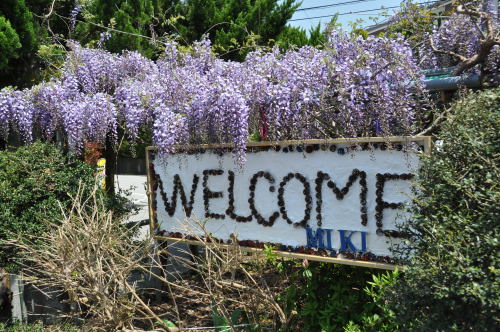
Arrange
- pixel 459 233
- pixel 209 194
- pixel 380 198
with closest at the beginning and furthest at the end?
pixel 459 233 → pixel 380 198 → pixel 209 194

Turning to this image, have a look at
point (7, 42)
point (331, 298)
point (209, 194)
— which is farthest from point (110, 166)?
point (331, 298)

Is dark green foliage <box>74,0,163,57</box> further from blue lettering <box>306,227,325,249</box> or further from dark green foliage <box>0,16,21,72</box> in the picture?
blue lettering <box>306,227,325,249</box>

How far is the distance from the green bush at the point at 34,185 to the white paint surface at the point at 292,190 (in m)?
1.04

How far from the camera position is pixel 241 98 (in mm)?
4387

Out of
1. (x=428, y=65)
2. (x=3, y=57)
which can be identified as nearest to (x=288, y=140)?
(x=428, y=65)

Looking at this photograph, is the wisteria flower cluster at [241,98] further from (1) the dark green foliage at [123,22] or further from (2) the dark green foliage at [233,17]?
(2) the dark green foliage at [233,17]

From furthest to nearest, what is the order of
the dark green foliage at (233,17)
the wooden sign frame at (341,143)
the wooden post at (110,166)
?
the dark green foliage at (233,17), the wooden post at (110,166), the wooden sign frame at (341,143)

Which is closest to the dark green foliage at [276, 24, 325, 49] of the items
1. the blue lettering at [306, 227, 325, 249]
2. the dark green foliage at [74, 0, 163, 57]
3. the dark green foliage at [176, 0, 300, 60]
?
the dark green foliage at [176, 0, 300, 60]

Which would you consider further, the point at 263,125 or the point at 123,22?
the point at 123,22

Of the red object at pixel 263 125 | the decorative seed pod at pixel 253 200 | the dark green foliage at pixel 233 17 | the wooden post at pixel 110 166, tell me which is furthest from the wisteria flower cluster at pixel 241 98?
the dark green foliage at pixel 233 17

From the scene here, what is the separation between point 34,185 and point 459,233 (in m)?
4.45

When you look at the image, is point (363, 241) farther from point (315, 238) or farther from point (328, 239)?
point (315, 238)

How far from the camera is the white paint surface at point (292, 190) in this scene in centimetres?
366

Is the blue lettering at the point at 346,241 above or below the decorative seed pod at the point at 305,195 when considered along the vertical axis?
below
